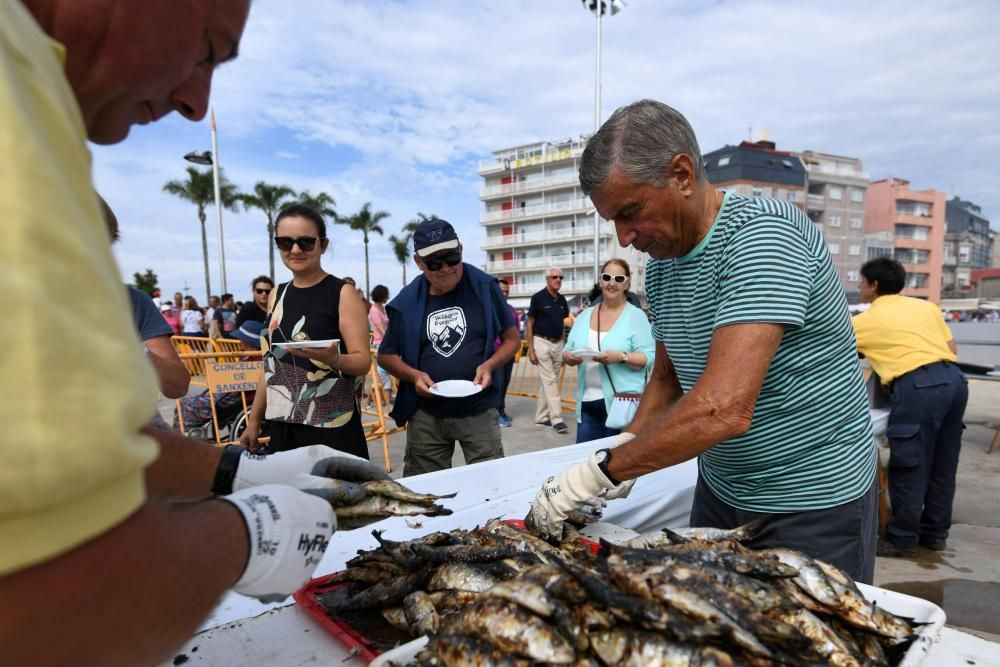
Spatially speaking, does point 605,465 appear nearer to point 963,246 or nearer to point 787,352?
point 787,352

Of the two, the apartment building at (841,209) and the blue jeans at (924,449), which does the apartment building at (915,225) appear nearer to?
the apartment building at (841,209)

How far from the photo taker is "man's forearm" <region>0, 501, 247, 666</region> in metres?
0.47

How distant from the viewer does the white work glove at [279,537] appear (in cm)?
80

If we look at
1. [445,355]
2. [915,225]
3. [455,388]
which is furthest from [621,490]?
[915,225]

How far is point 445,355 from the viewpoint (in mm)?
3812

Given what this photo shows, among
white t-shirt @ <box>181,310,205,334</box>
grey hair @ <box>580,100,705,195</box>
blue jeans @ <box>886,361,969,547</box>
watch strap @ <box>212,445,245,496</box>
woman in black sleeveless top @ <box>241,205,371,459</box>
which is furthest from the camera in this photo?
white t-shirt @ <box>181,310,205,334</box>

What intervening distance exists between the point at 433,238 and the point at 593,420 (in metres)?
2.29

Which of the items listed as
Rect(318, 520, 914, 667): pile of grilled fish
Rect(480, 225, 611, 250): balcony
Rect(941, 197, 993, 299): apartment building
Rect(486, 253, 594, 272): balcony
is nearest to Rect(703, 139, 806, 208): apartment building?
Rect(480, 225, 611, 250): balcony

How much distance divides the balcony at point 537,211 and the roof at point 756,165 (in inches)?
536

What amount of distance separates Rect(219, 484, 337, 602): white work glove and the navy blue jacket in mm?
2751

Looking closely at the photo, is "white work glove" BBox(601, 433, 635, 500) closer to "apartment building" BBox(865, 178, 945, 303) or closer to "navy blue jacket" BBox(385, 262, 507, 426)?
"navy blue jacket" BBox(385, 262, 507, 426)

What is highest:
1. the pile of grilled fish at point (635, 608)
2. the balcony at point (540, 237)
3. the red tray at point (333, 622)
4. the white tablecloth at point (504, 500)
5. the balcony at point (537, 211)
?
the balcony at point (537, 211)

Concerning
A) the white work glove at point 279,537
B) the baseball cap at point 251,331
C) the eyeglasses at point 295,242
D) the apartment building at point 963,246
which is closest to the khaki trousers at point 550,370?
the baseball cap at point 251,331

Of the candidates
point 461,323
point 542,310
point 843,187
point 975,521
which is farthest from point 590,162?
point 843,187
